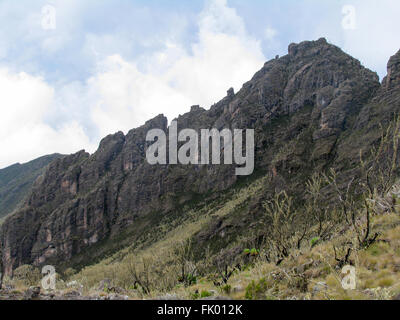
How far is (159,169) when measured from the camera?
14688cm

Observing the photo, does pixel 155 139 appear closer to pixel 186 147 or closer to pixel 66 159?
pixel 186 147

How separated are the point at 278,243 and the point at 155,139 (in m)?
152

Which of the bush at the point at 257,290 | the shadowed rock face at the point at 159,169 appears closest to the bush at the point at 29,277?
the bush at the point at 257,290

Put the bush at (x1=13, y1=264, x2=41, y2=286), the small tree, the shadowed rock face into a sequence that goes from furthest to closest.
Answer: the shadowed rock face < the bush at (x1=13, y1=264, x2=41, y2=286) < the small tree

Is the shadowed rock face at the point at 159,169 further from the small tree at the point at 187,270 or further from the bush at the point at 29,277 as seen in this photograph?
the bush at the point at 29,277

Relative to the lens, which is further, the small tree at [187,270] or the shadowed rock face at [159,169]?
the shadowed rock face at [159,169]

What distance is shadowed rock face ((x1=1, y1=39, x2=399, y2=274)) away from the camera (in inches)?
4646

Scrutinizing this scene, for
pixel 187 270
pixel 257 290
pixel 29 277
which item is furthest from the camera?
pixel 29 277

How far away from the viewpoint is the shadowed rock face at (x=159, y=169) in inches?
4646

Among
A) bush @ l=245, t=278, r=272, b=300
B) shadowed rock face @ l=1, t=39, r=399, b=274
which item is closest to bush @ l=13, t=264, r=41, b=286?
bush @ l=245, t=278, r=272, b=300

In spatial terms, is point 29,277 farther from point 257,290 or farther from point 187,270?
point 257,290

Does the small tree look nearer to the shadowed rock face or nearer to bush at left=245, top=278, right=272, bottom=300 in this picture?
bush at left=245, top=278, right=272, bottom=300

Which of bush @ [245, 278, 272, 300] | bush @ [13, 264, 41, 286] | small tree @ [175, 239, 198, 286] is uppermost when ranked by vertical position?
bush @ [245, 278, 272, 300]

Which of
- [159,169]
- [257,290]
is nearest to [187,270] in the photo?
[257,290]
